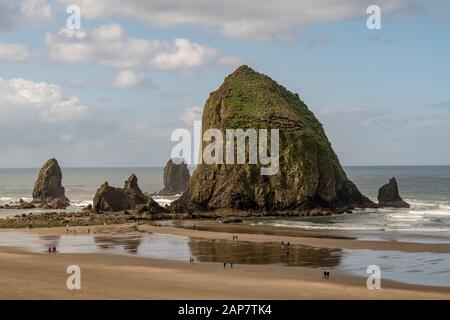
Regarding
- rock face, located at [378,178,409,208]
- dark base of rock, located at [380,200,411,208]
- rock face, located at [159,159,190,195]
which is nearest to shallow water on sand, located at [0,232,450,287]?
dark base of rock, located at [380,200,411,208]

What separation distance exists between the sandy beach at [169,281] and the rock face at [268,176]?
48.7 m

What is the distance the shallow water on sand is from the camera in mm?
45238

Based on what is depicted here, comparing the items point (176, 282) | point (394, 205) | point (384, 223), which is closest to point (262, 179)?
point (384, 223)

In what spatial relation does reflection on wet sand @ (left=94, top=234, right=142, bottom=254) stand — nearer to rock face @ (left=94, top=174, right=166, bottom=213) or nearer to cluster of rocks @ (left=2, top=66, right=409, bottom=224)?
cluster of rocks @ (left=2, top=66, right=409, bottom=224)

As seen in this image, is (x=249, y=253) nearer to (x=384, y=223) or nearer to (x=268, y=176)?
(x=384, y=223)

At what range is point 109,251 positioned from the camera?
57.7 metres

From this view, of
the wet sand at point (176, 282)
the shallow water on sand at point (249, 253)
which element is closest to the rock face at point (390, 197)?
the shallow water on sand at point (249, 253)

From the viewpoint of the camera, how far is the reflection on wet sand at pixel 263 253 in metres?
50.6

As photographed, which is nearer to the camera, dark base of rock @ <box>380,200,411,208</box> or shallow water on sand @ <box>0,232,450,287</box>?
shallow water on sand @ <box>0,232,450,287</box>

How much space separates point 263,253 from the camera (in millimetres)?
55656

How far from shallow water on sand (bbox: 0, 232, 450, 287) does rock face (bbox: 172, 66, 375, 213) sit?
3084 cm

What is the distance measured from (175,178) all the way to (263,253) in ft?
444

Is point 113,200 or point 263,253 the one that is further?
point 113,200
